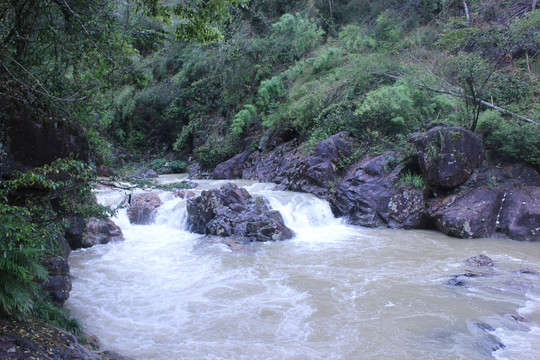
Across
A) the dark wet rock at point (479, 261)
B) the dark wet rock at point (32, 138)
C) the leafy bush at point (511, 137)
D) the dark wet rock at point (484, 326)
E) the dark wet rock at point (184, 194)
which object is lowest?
the dark wet rock at point (484, 326)

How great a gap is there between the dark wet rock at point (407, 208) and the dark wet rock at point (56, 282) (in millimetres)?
8204

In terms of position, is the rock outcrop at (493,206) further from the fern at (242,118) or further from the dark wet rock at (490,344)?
the fern at (242,118)

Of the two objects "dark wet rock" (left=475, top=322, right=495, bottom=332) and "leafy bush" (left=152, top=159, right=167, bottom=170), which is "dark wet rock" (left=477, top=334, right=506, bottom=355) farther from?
"leafy bush" (left=152, top=159, right=167, bottom=170)

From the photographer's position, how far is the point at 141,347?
14.8 feet

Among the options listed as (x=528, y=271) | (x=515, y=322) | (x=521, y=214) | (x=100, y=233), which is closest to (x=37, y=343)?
(x=515, y=322)

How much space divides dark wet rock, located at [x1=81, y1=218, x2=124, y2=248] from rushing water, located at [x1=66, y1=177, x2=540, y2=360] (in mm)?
365

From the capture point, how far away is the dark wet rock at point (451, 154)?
10.0m

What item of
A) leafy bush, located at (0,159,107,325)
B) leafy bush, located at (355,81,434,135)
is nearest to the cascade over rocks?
leafy bush, located at (355,81,434,135)

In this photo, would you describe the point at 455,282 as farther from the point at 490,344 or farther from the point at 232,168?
the point at 232,168

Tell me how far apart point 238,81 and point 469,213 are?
14100 mm

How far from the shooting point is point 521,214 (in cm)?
923

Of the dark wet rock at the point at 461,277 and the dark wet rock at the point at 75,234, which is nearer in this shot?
the dark wet rock at the point at 461,277

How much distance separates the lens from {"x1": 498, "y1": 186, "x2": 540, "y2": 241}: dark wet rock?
9008 mm

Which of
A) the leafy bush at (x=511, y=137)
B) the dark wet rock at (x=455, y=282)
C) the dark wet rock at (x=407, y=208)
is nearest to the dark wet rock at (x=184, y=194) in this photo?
the dark wet rock at (x=407, y=208)
